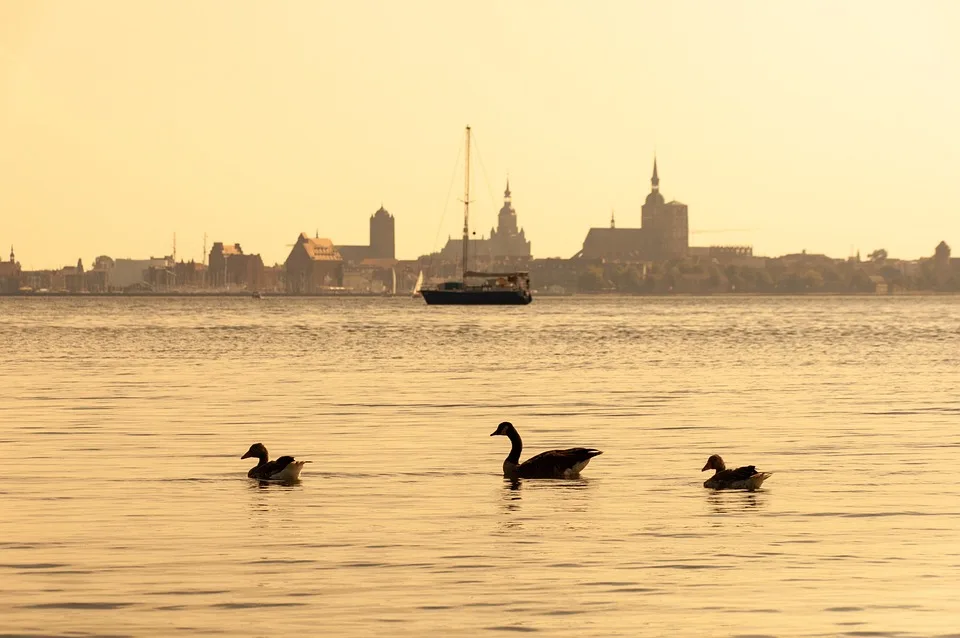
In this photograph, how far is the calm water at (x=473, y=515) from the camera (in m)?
16.3

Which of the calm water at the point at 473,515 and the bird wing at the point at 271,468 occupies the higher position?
the bird wing at the point at 271,468

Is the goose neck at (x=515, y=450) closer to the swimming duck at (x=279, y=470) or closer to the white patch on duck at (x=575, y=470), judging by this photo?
the white patch on duck at (x=575, y=470)

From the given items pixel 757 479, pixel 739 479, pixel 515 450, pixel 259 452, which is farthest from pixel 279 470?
pixel 757 479

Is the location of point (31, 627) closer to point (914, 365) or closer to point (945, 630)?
point (945, 630)

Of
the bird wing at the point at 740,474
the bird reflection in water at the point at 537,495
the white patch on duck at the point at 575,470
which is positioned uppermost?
the bird wing at the point at 740,474

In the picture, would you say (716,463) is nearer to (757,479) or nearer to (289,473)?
(757,479)

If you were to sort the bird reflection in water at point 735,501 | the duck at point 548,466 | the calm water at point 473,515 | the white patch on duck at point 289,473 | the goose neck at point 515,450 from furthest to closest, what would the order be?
the goose neck at point 515,450
the duck at point 548,466
the white patch on duck at point 289,473
the bird reflection in water at point 735,501
the calm water at point 473,515

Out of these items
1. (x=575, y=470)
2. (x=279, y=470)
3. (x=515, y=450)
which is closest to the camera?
(x=279, y=470)

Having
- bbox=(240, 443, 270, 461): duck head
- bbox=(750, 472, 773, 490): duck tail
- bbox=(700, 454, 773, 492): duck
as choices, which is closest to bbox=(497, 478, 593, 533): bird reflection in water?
bbox=(700, 454, 773, 492): duck

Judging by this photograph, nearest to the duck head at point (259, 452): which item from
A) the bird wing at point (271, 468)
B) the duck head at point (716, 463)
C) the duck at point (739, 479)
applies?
the bird wing at point (271, 468)

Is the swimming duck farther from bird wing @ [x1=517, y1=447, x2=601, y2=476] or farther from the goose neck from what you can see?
bird wing @ [x1=517, y1=447, x2=601, y2=476]

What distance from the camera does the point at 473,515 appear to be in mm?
23766

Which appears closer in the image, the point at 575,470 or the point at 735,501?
the point at 735,501

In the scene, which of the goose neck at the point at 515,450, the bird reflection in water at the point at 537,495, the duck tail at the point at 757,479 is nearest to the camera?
the bird reflection in water at the point at 537,495
